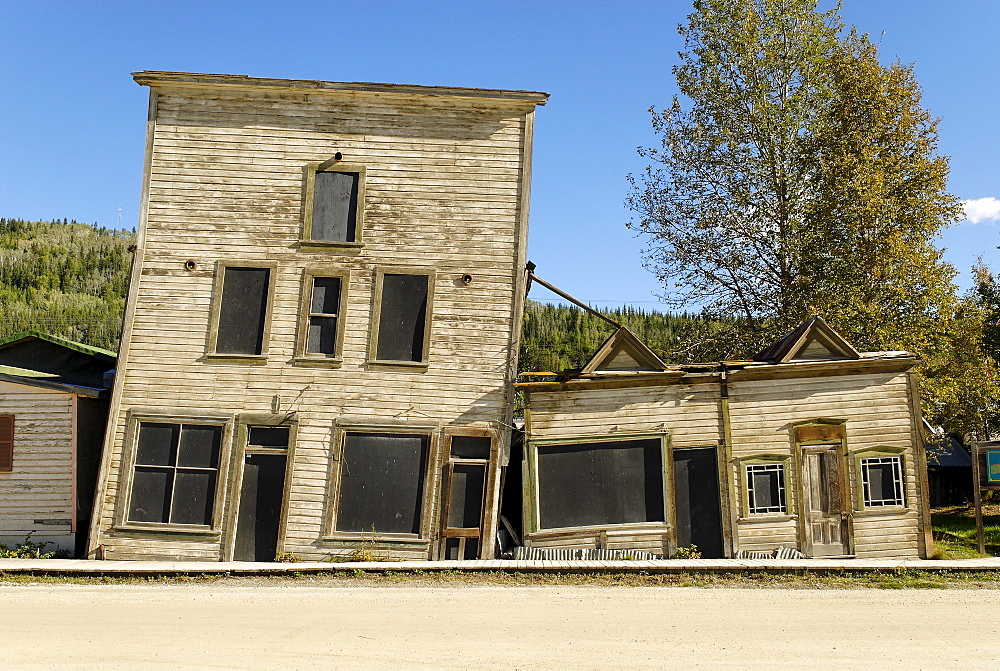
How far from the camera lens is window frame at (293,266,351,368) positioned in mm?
14930

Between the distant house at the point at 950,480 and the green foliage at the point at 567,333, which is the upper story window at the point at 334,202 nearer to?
the distant house at the point at 950,480

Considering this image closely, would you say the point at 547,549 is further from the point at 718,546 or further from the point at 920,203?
the point at 920,203

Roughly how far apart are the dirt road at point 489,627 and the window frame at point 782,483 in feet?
9.05

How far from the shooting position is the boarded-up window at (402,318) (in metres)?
15.0

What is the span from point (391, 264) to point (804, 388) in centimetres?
841

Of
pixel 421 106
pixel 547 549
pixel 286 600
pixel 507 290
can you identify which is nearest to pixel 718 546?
pixel 547 549

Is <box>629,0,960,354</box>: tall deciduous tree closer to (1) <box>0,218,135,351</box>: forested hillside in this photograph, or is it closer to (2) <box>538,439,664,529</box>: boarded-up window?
(2) <box>538,439,664,529</box>: boarded-up window

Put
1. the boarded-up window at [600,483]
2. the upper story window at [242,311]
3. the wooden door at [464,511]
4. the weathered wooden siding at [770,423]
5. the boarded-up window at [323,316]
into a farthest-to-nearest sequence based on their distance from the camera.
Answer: the boarded-up window at [323,316]
the upper story window at [242,311]
the weathered wooden siding at [770,423]
the boarded-up window at [600,483]
the wooden door at [464,511]

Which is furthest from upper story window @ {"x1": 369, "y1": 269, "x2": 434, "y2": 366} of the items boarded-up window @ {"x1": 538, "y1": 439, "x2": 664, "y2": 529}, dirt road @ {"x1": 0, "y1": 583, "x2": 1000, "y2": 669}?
dirt road @ {"x1": 0, "y1": 583, "x2": 1000, "y2": 669}

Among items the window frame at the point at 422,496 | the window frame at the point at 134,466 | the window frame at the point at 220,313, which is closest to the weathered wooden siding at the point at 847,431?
the window frame at the point at 422,496

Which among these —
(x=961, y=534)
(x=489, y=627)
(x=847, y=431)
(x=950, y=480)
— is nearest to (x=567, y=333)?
(x=950, y=480)

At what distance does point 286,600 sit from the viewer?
11.2 m

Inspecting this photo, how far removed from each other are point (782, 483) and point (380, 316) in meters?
8.39

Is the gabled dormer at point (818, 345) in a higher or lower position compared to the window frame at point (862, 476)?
higher
